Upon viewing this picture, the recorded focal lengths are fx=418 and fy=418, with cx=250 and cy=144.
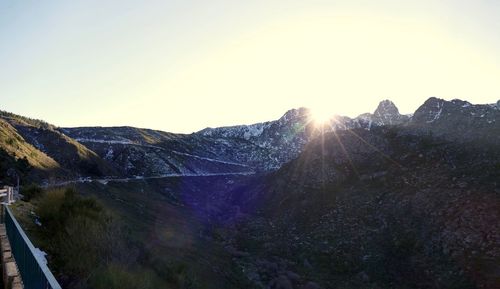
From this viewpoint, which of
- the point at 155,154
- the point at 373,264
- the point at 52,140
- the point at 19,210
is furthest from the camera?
the point at 155,154

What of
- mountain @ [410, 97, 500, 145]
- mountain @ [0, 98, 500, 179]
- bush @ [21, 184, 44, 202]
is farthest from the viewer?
mountain @ [0, 98, 500, 179]

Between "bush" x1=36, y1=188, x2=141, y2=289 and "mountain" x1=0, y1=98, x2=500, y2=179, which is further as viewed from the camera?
"mountain" x1=0, y1=98, x2=500, y2=179

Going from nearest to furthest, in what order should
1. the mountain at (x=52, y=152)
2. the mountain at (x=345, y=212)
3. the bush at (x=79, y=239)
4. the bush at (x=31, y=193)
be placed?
the bush at (x=79, y=239), the bush at (x=31, y=193), the mountain at (x=345, y=212), the mountain at (x=52, y=152)

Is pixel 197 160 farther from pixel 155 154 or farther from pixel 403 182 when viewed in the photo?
pixel 403 182

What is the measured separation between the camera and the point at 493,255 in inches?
1480

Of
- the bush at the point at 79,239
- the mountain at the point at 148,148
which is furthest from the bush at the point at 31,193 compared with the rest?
the mountain at the point at 148,148

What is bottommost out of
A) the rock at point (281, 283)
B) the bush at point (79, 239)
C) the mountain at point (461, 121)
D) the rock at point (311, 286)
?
the rock at point (311, 286)

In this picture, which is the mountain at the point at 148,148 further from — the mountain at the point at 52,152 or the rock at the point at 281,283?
the rock at the point at 281,283


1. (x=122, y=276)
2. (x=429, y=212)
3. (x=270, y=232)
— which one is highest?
(x=122, y=276)

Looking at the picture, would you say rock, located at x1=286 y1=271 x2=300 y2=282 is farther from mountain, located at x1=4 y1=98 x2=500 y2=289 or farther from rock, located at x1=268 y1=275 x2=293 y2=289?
rock, located at x1=268 y1=275 x2=293 y2=289

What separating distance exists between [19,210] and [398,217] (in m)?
41.6

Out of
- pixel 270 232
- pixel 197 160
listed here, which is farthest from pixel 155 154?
pixel 270 232

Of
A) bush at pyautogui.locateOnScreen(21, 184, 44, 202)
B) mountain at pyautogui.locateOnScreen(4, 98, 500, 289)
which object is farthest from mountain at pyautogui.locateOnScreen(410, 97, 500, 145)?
bush at pyautogui.locateOnScreen(21, 184, 44, 202)

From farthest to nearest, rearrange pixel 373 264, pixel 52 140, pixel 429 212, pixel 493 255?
pixel 52 140, pixel 429 212, pixel 373 264, pixel 493 255
